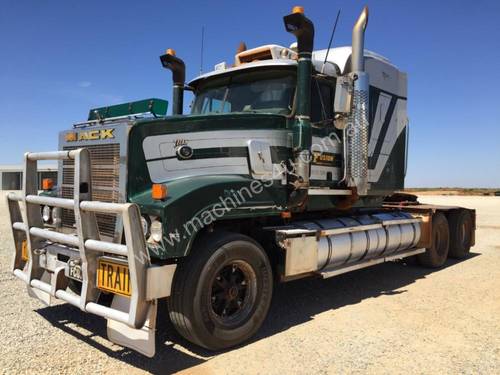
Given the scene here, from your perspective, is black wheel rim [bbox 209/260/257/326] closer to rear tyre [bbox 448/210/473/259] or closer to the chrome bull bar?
the chrome bull bar

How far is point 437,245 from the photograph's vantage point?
9.29 meters

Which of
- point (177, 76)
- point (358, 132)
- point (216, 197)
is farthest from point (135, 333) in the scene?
point (177, 76)

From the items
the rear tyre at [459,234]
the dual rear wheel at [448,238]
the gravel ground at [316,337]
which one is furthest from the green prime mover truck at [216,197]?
the rear tyre at [459,234]

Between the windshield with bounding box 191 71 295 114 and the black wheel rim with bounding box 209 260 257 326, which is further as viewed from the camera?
the windshield with bounding box 191 71 295 114

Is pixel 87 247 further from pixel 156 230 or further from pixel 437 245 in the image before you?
pixel 437 245

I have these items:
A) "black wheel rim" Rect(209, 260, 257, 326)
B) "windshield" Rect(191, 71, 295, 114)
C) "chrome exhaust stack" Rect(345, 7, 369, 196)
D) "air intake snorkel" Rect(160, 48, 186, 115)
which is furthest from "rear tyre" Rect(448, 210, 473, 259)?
"black wheel rim" Rect(209, 260, 257, 326)

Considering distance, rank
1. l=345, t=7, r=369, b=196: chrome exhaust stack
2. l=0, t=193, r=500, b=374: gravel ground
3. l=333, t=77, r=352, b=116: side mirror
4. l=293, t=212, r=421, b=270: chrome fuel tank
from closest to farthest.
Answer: l=0, t=193, r=500, b=374: gravel ground
l=333, t=77, r=352, b=116: side mirror
l=293, t=212, r=421, b=270: chrome fuel tank
l=345, t=7, r=369, b=196: chrome exhaust stack

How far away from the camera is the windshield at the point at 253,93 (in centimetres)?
566

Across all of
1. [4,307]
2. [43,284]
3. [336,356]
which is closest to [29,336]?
[43,284]

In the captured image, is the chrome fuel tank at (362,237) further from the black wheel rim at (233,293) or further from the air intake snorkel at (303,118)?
the black wheel rim at (233,293)

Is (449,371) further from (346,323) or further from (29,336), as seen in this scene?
(29,336)

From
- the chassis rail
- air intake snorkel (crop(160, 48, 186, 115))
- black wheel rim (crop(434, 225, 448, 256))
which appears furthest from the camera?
black wheel rim (crop(434, 225, 448, 256))

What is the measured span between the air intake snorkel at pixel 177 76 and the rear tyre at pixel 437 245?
18.4ft

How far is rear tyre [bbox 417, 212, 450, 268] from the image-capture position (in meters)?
8.88
